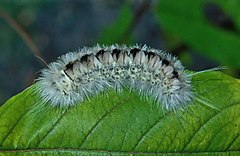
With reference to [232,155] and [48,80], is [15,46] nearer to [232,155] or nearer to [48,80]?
[48,80]

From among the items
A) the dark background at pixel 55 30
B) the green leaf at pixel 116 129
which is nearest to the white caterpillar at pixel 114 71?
the green leaf at pixel 116 129

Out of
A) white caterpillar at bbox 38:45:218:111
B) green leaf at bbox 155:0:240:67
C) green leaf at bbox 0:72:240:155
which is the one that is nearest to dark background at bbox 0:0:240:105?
green leaf at bbox 155:0:240:67

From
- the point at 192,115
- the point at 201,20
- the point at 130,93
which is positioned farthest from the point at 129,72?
the point at 201,20

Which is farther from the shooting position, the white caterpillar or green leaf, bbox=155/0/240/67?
green leaf, bbox=155/0/240/67

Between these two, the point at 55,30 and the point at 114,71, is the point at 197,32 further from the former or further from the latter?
the point at 55,30

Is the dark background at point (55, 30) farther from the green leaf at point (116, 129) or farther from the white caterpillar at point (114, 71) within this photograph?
the green leaf at point (116, 129)

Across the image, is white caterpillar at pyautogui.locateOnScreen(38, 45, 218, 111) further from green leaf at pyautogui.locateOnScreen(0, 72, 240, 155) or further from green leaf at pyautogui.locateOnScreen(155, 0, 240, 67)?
green leaf at pyautogui.locateOnScreen(155, 0, 240, 67)
